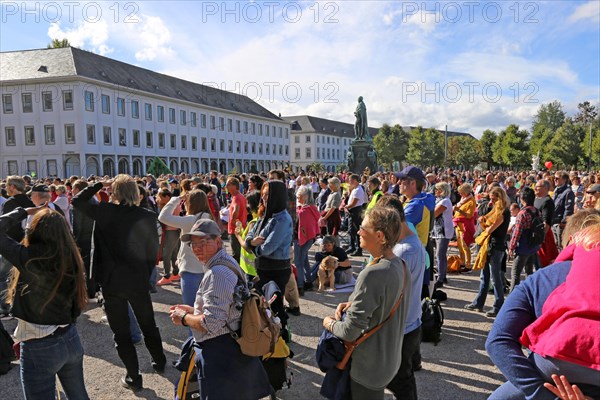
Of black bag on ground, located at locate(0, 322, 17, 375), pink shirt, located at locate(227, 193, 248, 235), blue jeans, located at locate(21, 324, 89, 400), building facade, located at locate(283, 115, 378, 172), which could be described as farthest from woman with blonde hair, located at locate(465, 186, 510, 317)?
building facade, located at locate(283, 115, 378, 172)

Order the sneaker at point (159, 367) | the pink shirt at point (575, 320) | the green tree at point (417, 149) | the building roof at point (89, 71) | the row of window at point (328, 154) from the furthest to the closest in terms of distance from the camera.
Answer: the row of window at point (328, 154), the green tree at point (417, 149), the building roof at point (89, 71), the sneaker at point (159, 367), the pink shirt at point (575, 320)

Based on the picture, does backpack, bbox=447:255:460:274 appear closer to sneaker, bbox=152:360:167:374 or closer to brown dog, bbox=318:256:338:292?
brown dog, bbox=318:256:338:292

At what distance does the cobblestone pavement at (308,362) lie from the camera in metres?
3.91

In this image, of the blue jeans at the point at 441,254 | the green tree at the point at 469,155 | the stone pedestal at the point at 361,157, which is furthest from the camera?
the green tree at the point at 469,155

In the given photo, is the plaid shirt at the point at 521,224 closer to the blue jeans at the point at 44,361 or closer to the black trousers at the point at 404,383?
the black trousers at the point at 404,383

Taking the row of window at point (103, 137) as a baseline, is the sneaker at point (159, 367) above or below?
below

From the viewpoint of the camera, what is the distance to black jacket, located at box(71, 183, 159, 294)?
378 centimetres

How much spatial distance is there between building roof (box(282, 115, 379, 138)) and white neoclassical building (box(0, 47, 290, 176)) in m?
36.6

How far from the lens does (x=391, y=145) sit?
70.1m

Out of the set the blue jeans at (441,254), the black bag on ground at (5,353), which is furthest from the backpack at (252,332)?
the blue jeans at (441,254)

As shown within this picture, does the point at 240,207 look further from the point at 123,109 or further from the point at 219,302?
the point at 123,109

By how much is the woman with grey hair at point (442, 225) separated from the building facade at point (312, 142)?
7629 centimetres

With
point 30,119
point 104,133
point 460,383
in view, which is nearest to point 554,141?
point 104,133

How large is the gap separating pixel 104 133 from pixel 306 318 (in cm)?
4067
